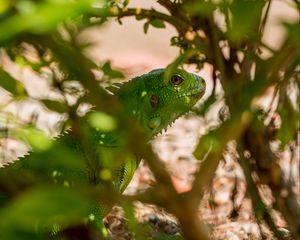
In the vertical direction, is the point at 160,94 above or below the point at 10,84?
below

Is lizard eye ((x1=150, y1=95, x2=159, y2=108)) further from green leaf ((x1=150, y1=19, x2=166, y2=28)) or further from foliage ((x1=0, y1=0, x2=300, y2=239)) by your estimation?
foliage ((x1=0, y1=0, x2=300, y2=239))

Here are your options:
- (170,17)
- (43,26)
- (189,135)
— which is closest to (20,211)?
(43,26)

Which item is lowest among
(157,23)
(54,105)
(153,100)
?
(153,100)

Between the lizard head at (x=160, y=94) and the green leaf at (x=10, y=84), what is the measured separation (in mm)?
2282

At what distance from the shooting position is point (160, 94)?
4027 mm

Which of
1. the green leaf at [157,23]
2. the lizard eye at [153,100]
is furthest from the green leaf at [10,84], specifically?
the lizard eye at [153,100]

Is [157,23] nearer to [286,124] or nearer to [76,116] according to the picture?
[286,124]

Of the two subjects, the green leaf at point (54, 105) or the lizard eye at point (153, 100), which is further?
the lizard eye at point (153, 100)

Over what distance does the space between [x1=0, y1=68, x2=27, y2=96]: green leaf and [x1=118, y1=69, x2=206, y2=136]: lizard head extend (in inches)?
89.8

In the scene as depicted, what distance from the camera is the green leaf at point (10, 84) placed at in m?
1.51

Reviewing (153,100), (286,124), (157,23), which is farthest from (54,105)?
(153,100)

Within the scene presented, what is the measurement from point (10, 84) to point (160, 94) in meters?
2.50

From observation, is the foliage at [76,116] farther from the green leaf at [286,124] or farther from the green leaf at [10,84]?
the green leaf at [286,124]

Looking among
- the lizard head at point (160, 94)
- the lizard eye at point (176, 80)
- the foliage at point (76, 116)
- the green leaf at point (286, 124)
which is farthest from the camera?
the lizard eye at point (176, 80)
